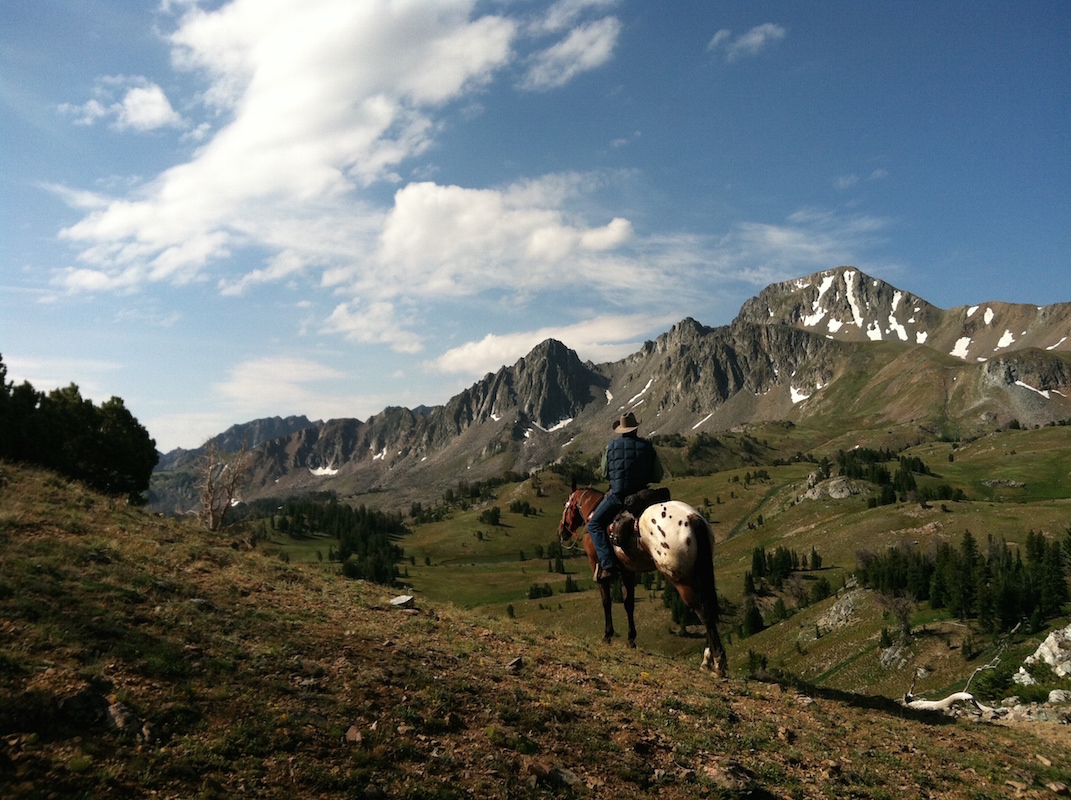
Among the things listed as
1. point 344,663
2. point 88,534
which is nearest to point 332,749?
point 344,663

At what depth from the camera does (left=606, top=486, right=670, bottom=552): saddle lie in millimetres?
18922

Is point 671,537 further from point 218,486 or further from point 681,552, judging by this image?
point 218,486

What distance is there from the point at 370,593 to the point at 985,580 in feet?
408

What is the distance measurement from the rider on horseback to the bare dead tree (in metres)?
41.0

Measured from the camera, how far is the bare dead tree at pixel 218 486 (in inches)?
2055

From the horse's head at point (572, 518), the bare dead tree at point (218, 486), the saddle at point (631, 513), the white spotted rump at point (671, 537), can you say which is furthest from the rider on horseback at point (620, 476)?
the bare dead tree at point (218, 486)

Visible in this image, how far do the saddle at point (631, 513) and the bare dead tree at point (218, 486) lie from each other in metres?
42.1

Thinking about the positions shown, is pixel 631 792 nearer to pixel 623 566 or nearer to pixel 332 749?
pixel 332 749

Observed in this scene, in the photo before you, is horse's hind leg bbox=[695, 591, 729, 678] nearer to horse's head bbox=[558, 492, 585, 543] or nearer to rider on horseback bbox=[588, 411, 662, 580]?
rider on horseback bbox=[588, 411, 662, 580]

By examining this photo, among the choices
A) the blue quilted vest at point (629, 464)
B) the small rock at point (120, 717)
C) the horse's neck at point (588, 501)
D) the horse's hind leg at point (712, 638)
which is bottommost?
the horse's hind leg at point (712, 638)

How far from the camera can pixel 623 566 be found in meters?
19.8

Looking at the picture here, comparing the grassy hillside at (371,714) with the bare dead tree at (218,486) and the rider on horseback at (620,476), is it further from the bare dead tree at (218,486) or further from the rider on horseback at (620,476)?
the bare dead tree at (218,486)

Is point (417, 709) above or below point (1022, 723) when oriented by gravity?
above

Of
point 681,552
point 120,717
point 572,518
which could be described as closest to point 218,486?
point 572,518
